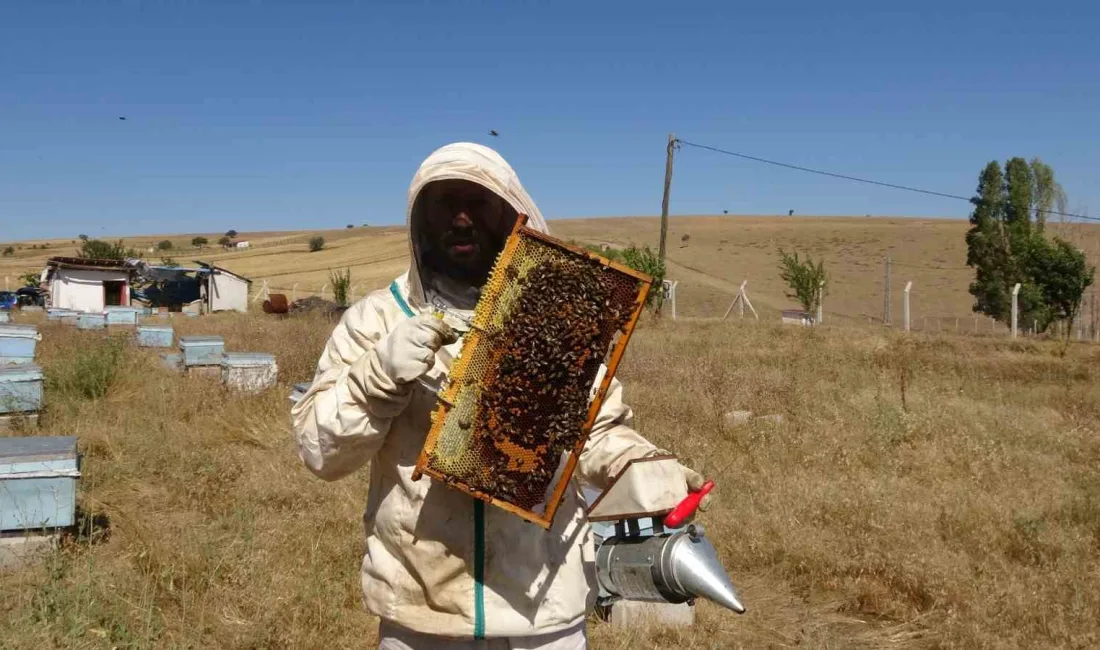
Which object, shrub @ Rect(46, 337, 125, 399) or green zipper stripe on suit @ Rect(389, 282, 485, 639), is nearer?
green zipper stripe on suit @ Rect(389, 282, 485, 639)

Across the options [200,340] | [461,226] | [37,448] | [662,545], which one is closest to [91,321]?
[200,340]

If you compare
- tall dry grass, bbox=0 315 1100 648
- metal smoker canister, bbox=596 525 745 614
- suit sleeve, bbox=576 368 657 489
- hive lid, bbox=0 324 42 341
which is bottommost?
tall dry grass, bbox=0 315 1100 648

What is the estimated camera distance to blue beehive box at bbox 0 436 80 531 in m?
4.91

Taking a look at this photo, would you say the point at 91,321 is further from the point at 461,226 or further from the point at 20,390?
the point at 461,226

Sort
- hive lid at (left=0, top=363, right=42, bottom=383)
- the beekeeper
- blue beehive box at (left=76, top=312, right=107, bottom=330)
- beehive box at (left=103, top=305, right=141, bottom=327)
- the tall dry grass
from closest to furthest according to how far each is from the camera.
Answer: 1. the beekeeper
2. the tall dry grass
3. hive lid at (left=0, top=363, right=42, bottom=383)
4. blue beehive box at (left=76, top=312, right=107, bottom=330)
5. beehive box at (left=103, top=305, right=141, bottom=327)

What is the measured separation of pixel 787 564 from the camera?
5684 mm

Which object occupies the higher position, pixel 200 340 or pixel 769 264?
pixel 769 264

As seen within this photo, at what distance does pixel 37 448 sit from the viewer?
514cm

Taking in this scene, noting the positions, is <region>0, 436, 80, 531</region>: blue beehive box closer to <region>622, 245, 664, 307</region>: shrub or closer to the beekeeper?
the beekeeper

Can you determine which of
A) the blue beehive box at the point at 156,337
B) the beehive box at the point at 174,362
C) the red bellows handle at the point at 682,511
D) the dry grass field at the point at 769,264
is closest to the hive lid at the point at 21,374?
the beehive box at the point at 174,362

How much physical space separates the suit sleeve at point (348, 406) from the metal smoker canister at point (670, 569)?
813mm

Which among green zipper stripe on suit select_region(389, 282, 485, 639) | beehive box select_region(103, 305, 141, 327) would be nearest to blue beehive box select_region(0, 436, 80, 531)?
green zipper stripe on suit select_region(389, 282, 485, 639)

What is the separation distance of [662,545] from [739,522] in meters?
4.26

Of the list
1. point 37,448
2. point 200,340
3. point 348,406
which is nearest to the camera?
point 348,406
